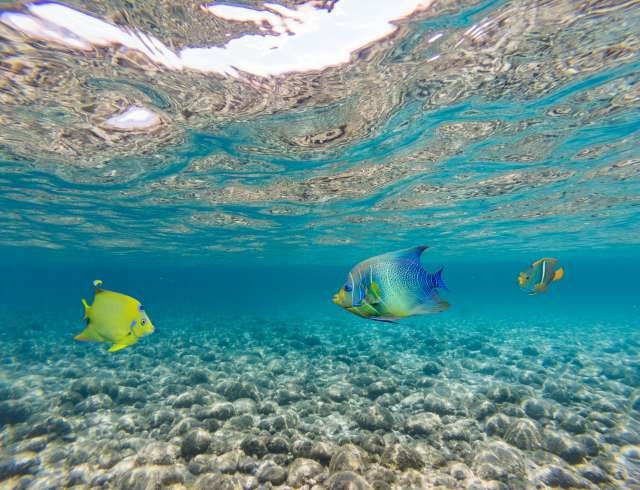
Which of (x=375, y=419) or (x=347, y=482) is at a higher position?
(x=347, y=482)

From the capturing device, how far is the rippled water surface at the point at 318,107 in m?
6.75

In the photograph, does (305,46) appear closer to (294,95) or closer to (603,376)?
(294,95)

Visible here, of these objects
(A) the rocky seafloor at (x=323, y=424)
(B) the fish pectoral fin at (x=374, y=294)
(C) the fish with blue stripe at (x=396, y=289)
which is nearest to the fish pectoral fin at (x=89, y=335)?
(C) the fish with blue stripe at (x=396, y=289)

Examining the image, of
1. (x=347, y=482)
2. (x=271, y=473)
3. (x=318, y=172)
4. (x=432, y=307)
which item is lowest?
(x=271, y=473)

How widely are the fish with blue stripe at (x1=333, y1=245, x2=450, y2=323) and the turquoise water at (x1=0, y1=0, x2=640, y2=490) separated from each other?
4225 mm

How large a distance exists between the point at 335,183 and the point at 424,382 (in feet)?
33.0

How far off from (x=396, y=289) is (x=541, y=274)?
4626 mm

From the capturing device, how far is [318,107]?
31.7ft

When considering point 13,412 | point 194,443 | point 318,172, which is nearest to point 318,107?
point 318,172

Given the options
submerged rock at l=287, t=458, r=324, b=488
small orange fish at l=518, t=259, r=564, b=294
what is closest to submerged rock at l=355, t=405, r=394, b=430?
submerged rock at l=287, t=458, r=324, b=488

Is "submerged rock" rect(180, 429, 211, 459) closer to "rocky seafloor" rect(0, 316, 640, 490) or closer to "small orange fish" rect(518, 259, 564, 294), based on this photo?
"rocky seafloor" rect(0, 316, 640, 490)

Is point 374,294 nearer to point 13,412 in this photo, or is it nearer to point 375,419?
point 375,419

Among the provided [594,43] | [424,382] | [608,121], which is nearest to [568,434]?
[424,382]

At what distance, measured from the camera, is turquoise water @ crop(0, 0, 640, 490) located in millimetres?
6008
